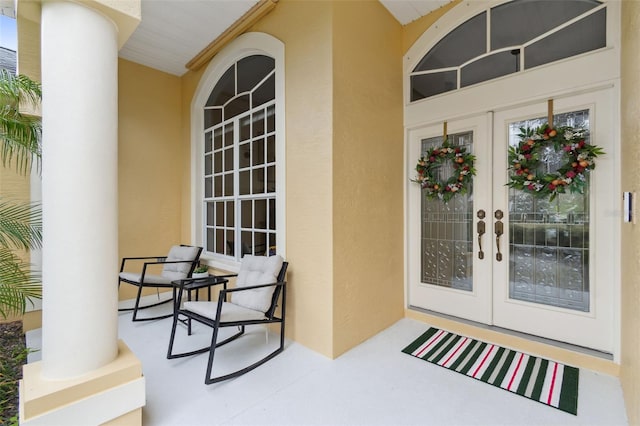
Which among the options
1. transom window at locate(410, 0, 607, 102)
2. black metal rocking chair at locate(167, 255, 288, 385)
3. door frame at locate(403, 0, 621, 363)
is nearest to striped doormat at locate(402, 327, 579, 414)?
door frame at locate(403, 0, 621, 363)

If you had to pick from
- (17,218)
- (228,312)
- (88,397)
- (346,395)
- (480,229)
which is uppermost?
(17,218)

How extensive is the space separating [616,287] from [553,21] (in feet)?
7.12

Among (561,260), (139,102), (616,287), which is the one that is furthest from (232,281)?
(616,287)

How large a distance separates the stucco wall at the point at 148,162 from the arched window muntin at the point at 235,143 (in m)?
0.40

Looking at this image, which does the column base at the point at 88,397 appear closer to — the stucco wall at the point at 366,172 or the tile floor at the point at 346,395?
the tile floor at the point at 346,395

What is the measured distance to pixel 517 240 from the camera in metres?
2.72

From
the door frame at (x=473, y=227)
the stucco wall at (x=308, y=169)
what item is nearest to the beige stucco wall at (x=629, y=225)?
the door frame at (x=473, y=227)

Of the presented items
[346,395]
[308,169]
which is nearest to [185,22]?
[308,169]

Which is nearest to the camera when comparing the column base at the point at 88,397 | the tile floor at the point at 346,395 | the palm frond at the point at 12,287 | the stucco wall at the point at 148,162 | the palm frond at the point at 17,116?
the column base at the point at 88,397

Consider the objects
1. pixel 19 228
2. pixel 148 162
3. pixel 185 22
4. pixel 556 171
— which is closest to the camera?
pixel 19 228

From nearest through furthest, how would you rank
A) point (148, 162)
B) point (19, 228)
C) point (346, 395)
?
point (346, 395) → point (19, 228) → point (148, 162)

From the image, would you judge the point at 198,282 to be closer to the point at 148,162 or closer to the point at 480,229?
the point at 148,162

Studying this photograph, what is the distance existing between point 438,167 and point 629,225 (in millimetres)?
1554

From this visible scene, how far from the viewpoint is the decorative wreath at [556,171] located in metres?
2.32
